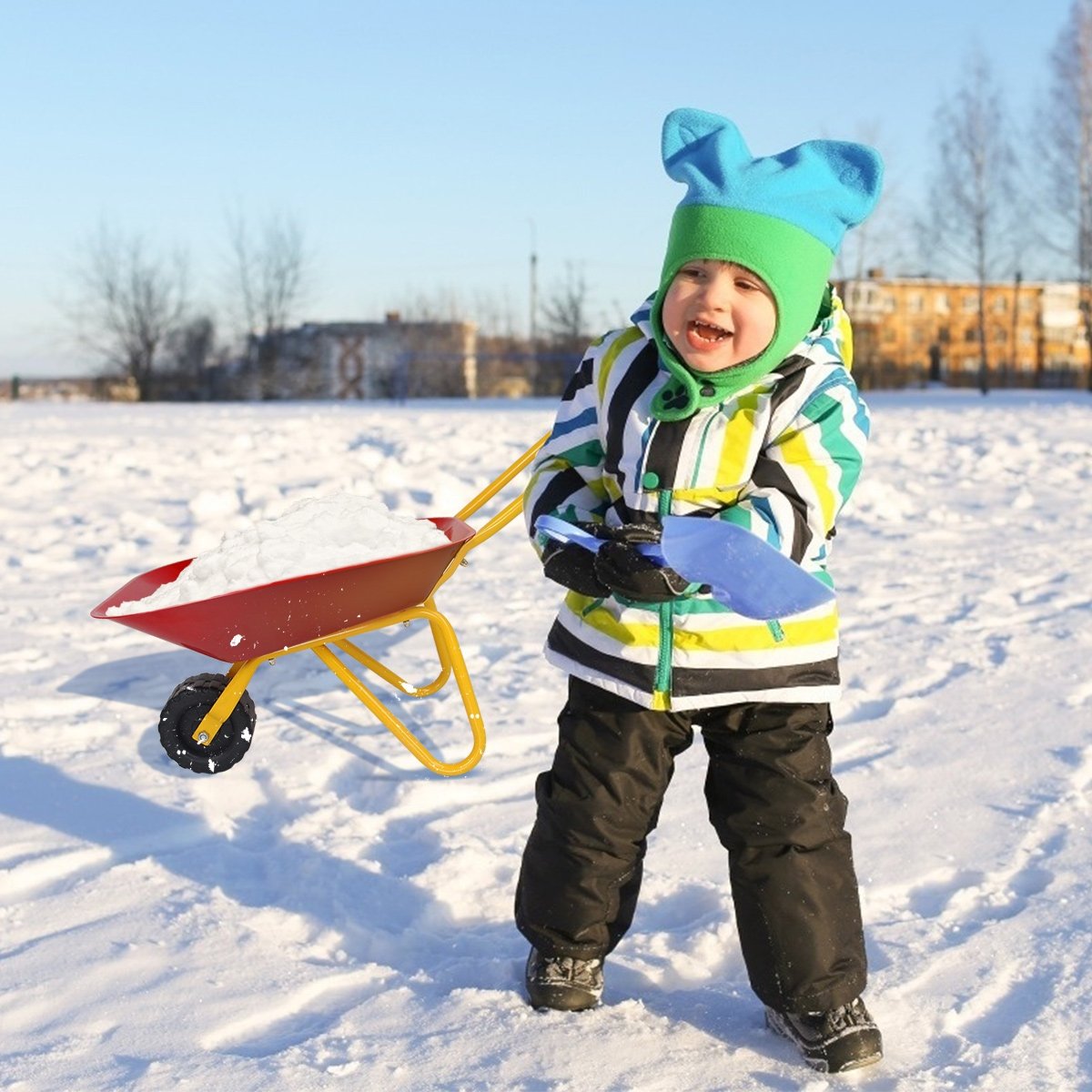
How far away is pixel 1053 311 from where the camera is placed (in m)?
61.5

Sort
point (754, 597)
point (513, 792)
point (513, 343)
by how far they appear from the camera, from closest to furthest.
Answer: point (754, 597) → point (513, 792) → point (513, 343)

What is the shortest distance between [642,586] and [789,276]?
495 mm

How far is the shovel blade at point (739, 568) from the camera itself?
1811mm

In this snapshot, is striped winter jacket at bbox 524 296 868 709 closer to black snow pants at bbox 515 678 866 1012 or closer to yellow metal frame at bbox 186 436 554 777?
black snow pants at bbox 515 678 866 1012

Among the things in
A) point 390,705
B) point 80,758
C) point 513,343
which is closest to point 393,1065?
point 80,758

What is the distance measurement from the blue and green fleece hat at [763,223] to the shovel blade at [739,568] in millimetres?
222

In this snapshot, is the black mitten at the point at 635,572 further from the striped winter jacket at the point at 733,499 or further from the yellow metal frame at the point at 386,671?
the yellow metal frame at the point at 386,671

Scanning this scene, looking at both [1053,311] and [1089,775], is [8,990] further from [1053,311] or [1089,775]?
[1053,311]

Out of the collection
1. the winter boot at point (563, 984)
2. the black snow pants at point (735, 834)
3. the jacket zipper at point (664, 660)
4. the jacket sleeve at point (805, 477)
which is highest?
the jacket sleeve at point (805, 477)

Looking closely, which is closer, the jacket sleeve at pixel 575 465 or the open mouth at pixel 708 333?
the open mouth at pixel 708 333

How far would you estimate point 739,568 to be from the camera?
182cm

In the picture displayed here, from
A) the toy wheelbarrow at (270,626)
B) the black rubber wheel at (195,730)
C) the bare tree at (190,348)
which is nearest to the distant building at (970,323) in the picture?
the bare tree at (190,348)

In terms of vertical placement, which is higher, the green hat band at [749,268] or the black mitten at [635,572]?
the green hat band at [749,268]

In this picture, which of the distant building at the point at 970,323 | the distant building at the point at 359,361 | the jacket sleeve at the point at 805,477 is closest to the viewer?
the jacket sleeve at the point at 805,477
